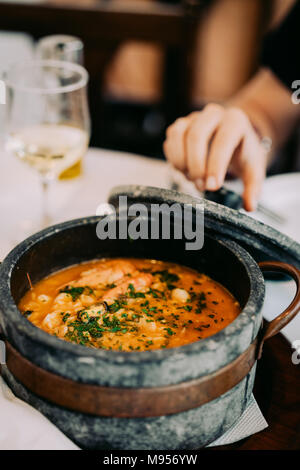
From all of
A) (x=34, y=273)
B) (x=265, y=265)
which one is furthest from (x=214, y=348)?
(x=34, y=273)

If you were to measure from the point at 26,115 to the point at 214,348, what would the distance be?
142 centimetres

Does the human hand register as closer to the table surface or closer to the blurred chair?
the table surface

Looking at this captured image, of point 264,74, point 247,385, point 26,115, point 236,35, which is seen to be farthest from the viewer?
point 236,35

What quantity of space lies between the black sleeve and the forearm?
69 mm

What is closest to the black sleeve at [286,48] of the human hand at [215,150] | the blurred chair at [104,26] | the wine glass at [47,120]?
the human hand at [215,150]

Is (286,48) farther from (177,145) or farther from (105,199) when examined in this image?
(105,199)

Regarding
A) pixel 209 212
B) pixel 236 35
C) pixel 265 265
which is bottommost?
pixel 236 35

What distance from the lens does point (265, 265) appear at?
1.31 m

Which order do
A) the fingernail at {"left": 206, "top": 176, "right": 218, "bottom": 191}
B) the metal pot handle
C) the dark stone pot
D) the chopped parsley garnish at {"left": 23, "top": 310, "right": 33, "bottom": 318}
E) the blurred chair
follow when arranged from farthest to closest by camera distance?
the blurred chair < the fingernail at {"left": 206, "top": 176, "right": 218, "bottom": 191} < the chopped parsley garnish at {"left": 23, "top": 310, "right": 33, "bottom": 318} < the metal pot handle < the dark stone pot

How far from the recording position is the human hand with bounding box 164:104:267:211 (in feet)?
5.86

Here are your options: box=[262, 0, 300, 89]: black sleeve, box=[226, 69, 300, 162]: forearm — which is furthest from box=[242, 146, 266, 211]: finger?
box=[262, 0, 300, 89]: black sleeve

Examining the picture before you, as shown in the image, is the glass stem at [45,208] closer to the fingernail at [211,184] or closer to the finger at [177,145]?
the finger at [177,145]

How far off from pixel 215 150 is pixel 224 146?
0.04 m

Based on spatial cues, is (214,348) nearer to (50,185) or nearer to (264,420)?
(264,420)
